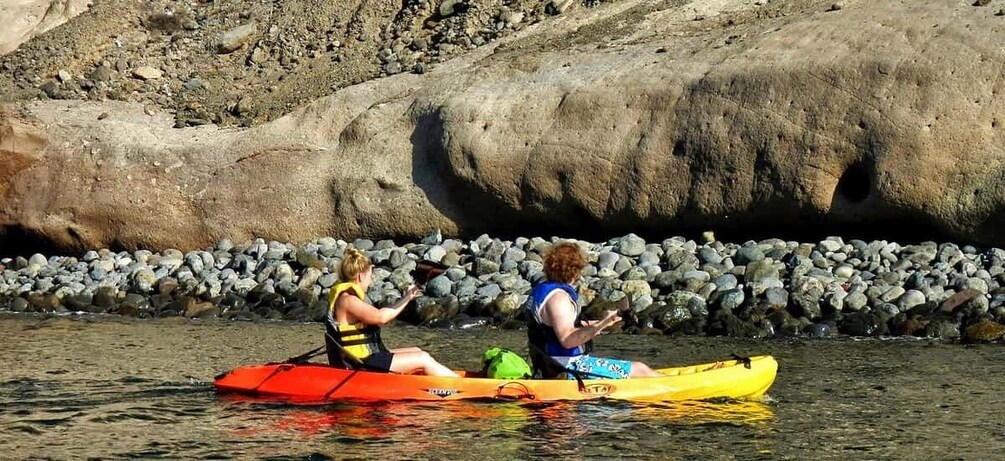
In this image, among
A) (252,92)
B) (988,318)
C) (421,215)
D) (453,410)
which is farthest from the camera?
(252,92)

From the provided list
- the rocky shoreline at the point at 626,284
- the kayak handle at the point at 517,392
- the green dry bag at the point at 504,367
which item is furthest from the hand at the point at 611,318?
the rocky shoreline at the point at 626,284

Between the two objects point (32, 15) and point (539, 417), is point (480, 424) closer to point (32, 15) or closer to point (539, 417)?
point (539, 417)

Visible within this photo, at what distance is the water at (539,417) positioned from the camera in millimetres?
9094

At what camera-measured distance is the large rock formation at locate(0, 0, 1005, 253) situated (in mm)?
16328

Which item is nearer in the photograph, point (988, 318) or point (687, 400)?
point (687, 400)

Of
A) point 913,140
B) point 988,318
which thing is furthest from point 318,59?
point 988,318

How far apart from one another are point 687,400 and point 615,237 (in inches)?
321

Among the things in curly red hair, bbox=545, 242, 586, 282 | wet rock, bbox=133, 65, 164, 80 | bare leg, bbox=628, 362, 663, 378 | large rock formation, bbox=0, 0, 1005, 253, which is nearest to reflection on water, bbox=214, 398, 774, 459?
bare leg, bbox=628, 362, 663, 378

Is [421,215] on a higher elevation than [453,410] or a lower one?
higher

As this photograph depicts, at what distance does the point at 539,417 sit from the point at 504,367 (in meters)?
0.86

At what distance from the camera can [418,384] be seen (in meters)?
10.7

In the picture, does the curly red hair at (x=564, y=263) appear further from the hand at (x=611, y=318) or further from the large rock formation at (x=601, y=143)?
the large rock formation at (x=601, y=143)

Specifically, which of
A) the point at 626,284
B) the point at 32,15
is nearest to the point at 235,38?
the point at 32,15

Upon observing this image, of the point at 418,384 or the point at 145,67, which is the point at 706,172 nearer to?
the point at 418,384
